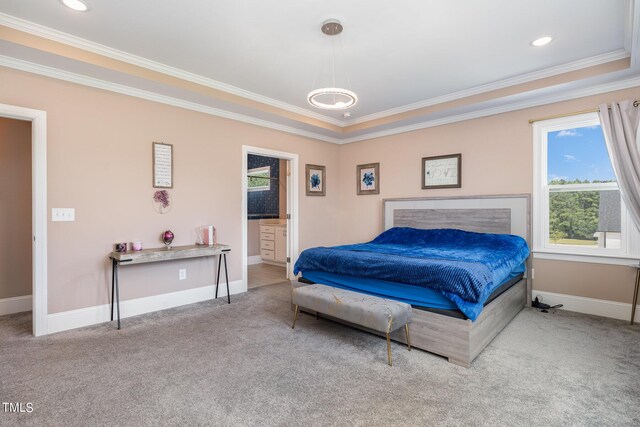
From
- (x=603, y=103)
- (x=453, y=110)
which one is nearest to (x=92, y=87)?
(x=453, y=110)

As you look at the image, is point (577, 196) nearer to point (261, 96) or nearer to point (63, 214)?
point (261, 96)

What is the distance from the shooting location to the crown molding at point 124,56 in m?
2.52

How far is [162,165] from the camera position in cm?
366

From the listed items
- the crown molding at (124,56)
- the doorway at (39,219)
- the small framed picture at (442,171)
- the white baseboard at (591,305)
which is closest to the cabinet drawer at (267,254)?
the crown molding at (124,56)

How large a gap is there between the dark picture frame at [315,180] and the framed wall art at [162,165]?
2.19 m

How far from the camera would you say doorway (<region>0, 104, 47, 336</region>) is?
2.86 metres

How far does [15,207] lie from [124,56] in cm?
220

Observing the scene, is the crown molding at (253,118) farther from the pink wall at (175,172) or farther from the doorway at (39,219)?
the doorway at (39,219)

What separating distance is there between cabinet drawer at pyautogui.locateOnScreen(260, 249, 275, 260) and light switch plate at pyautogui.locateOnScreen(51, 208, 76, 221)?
3771 mm

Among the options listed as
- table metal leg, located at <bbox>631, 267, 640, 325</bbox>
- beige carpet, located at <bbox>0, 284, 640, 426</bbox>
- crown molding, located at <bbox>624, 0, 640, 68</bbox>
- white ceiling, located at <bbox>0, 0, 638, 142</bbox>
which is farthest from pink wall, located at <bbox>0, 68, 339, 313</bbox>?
table metal leg, located at <bbox>631, 267, 640, 325</bbox>

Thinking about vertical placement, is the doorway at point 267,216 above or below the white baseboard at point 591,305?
above

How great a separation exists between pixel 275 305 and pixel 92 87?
3.00 metres

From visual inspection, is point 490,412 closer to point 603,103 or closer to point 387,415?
point 387,415

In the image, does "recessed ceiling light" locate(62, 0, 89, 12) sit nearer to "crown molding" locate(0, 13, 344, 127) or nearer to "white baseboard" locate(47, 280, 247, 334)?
"crown molding" locate(0, 13, 344, 127)
